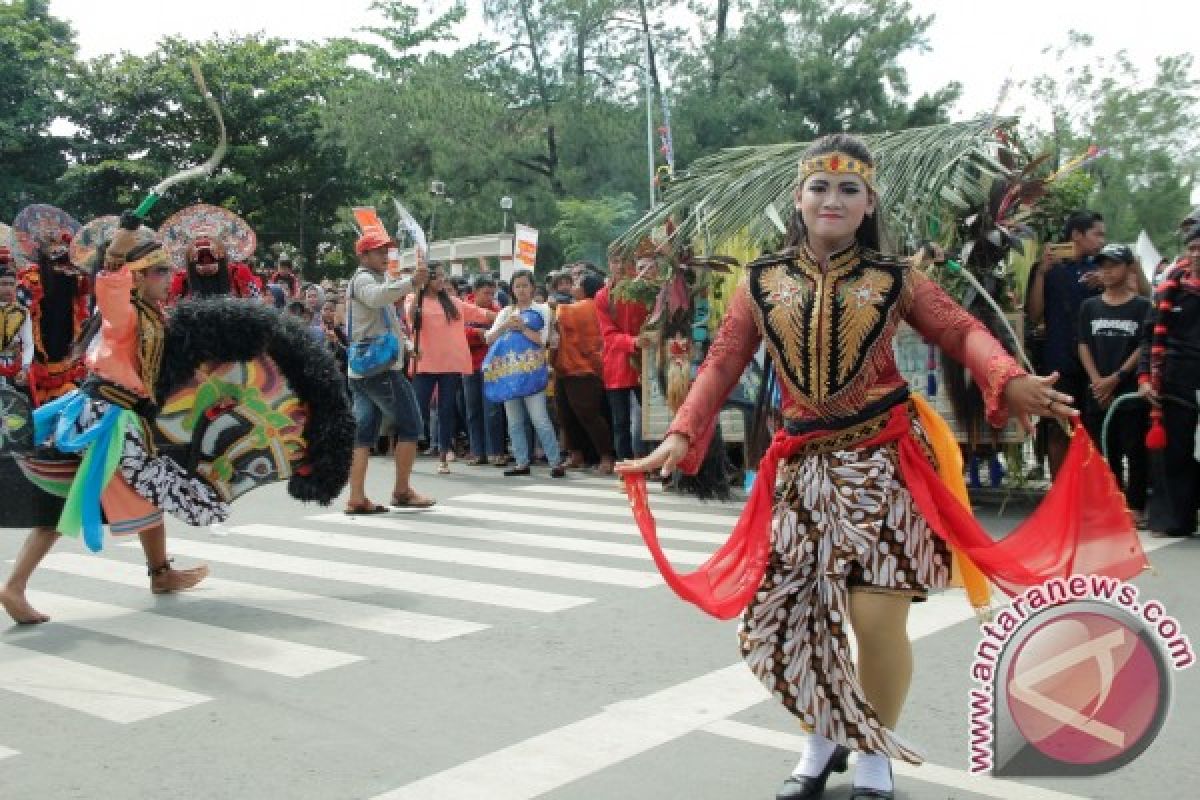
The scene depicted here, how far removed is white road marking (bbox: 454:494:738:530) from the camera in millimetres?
9078

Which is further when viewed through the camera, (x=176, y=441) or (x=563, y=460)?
(x=563, y=460)

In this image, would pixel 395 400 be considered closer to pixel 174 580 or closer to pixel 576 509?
pixel 576 509

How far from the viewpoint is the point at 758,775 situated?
3971 mm

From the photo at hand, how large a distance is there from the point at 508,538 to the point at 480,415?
189 inches

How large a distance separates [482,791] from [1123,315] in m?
6.32

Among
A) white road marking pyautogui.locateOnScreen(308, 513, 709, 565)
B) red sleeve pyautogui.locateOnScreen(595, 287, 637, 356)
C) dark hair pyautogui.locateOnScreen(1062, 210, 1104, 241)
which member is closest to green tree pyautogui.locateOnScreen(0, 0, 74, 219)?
red sleeve pyautogui.locateOnScreen(595, 287, 637, 356)

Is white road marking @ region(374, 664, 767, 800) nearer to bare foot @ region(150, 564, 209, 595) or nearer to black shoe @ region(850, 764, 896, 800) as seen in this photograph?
black shoe @ region(850, 764, 896, 800)

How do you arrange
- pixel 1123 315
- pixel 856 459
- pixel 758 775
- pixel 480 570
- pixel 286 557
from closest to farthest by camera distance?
pixel 856 459, pixel 758 775, pixel 480 570, pixel 286 557, pixel 1123 315

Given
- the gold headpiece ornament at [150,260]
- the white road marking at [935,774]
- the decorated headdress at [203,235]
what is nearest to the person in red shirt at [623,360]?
the decorated headdress at [203,235]

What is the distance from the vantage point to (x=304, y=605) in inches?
257

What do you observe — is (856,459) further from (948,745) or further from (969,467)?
(969,467)

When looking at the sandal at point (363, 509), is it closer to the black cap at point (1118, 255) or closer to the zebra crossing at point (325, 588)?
the zebra crossing at point (325, 588)

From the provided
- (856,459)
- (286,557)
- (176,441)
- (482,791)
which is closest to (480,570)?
(286,557)

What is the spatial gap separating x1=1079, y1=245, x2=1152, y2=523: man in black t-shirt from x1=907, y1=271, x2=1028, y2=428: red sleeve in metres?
5.35
